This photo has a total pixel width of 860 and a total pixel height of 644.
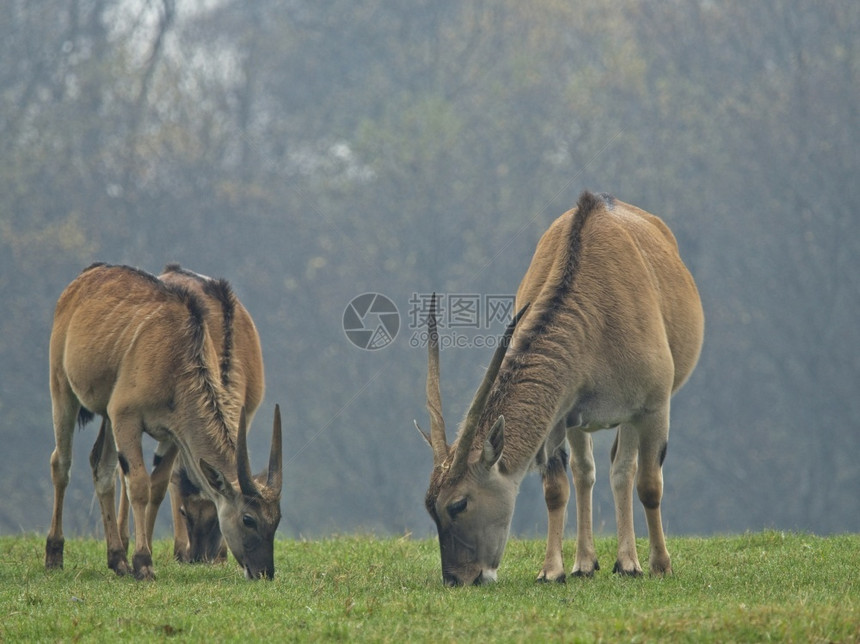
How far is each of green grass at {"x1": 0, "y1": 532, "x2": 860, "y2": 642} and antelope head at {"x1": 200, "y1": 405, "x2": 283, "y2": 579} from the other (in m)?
0.22

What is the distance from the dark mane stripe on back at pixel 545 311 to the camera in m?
8.48

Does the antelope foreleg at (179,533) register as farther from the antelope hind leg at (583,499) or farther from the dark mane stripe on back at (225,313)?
the antelope hind leg at (583,499)

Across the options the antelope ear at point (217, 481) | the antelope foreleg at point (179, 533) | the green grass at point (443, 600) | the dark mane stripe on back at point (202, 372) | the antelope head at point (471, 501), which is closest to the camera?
the green grass at point (443, 600)

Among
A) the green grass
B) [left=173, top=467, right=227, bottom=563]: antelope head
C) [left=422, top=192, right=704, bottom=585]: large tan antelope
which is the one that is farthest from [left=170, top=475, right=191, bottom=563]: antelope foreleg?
[left=422, top=192, right=704, bottom=585]: large tan antelope

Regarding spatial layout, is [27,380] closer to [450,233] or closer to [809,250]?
[450,233]

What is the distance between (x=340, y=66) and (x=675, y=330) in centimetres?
3221

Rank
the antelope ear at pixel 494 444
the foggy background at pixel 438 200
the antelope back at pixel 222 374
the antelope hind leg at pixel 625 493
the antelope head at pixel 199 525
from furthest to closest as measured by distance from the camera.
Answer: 1. the foggy background at pixel 438 200
2. the antelope head at pixel 199 525
3. the antelope back at pixel 222 374
4. the antelope hind leg at pixel 625 493
5. the antelope ear at pixel 494 444

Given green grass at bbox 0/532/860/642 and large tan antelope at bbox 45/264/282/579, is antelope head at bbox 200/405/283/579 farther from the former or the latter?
green grass at bbox 0/532/860/642

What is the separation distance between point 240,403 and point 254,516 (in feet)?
4.17

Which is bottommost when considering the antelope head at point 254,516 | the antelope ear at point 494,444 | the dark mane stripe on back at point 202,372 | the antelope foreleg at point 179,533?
the antelope foreleg at point 179,533

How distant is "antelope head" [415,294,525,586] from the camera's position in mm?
8219

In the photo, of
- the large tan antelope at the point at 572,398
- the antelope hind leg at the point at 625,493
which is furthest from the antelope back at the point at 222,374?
the antelope hind leg at the point at 625,493

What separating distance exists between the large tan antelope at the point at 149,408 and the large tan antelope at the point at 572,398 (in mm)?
1693

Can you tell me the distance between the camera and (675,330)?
966 cm
